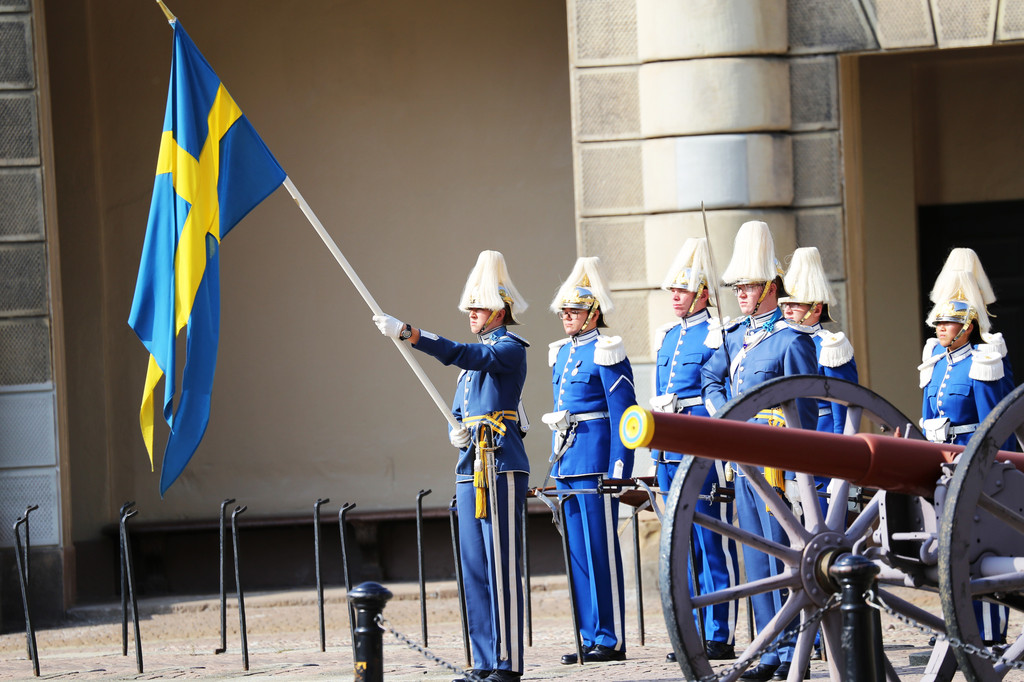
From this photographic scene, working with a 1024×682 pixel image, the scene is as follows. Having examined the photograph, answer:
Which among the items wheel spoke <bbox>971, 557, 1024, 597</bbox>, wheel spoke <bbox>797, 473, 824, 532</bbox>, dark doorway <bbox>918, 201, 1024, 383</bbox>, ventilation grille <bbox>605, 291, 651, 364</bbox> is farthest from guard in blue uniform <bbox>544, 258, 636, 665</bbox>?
dark doorway <bbox>918, 201, 1024, 383</bbox>

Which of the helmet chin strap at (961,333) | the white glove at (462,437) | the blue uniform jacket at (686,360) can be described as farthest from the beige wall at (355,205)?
the white glove at (462,437)

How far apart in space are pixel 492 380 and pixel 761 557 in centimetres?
132

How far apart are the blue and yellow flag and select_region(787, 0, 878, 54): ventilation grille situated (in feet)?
10.7

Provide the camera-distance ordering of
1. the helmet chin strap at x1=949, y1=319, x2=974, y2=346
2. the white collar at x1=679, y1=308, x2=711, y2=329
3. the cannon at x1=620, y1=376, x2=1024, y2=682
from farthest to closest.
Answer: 1. the white collar at x1=679, y1=308, x2=711, y2=329
2. the helmet chin strap at x1=949, y1=319, x2=974, y2=346
3. the cannon at x1=620, y1=376, x2=1024, y2=682

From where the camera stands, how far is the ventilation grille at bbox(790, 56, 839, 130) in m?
7.97

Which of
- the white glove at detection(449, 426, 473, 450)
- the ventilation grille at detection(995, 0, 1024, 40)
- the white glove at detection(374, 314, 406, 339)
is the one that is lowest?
the white glove at detection(449, 426, 473, 450)

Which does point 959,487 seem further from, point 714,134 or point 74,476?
point 74,476

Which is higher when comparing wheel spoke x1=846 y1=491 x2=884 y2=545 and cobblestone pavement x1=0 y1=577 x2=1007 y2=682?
wheel spoke x1=846 y1=491 x2=884 y2=545

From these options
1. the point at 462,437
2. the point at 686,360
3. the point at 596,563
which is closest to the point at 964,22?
the point at 686,360

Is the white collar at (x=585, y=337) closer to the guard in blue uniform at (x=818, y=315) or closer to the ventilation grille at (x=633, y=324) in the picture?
the guard in blue uniform at (x=818, y=315)

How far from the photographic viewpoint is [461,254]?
9.70 meters

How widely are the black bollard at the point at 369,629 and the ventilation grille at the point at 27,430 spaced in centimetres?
436

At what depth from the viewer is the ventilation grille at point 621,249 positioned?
8.02m

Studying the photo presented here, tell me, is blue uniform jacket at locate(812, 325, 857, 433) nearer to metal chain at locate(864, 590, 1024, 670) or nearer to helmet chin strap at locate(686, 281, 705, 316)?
helmet chin strap at locate(686, 281, 705, 316)
